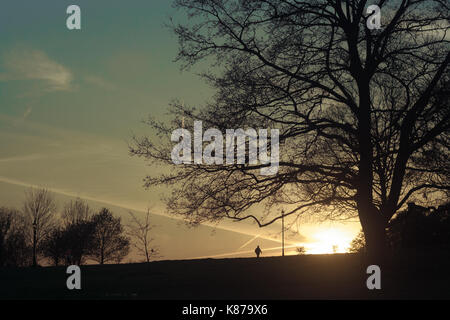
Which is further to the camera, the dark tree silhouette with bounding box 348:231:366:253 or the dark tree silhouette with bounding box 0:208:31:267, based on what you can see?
the dark tree silhouette with bounding box 0:208:31:267

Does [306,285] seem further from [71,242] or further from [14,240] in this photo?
[14,240]

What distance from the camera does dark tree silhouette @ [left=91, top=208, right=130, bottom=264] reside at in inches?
3049

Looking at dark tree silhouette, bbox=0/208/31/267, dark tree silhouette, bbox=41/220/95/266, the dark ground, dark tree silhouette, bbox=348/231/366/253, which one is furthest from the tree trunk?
dark tree silhouette, bbox=0/208/31/267

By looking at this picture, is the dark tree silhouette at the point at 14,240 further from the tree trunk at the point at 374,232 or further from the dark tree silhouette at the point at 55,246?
the tree trunk at the point at 374,232

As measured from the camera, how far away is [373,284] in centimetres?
1634

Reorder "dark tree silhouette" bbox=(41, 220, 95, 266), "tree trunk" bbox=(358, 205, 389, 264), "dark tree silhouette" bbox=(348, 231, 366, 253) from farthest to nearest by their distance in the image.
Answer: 1. "dark tree silhouette" bbox=(41, 220, 95, 266)
2. "dark tree silhouette" bbox=(348, 231, 366, 253)
3. "tree trunk" bbox=(358, 205, 389, 264)

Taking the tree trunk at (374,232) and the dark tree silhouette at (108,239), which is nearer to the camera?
the tree trunk at (374,232)

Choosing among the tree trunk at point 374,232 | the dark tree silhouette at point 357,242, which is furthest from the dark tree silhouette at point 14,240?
the tree trunk at point 374,232

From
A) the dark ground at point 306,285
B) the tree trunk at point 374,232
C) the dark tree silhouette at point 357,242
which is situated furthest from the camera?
the dark tree silhouette at point 357,242

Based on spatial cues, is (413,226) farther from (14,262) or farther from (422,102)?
(14,262)

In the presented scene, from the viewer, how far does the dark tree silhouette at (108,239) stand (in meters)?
77.4

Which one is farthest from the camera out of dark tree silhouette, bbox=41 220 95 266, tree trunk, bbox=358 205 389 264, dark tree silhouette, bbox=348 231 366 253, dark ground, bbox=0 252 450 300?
dark tree silhouette, bbox=41 220 95 266

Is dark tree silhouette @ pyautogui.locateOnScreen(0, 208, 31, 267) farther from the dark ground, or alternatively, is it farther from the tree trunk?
the tree trunk
